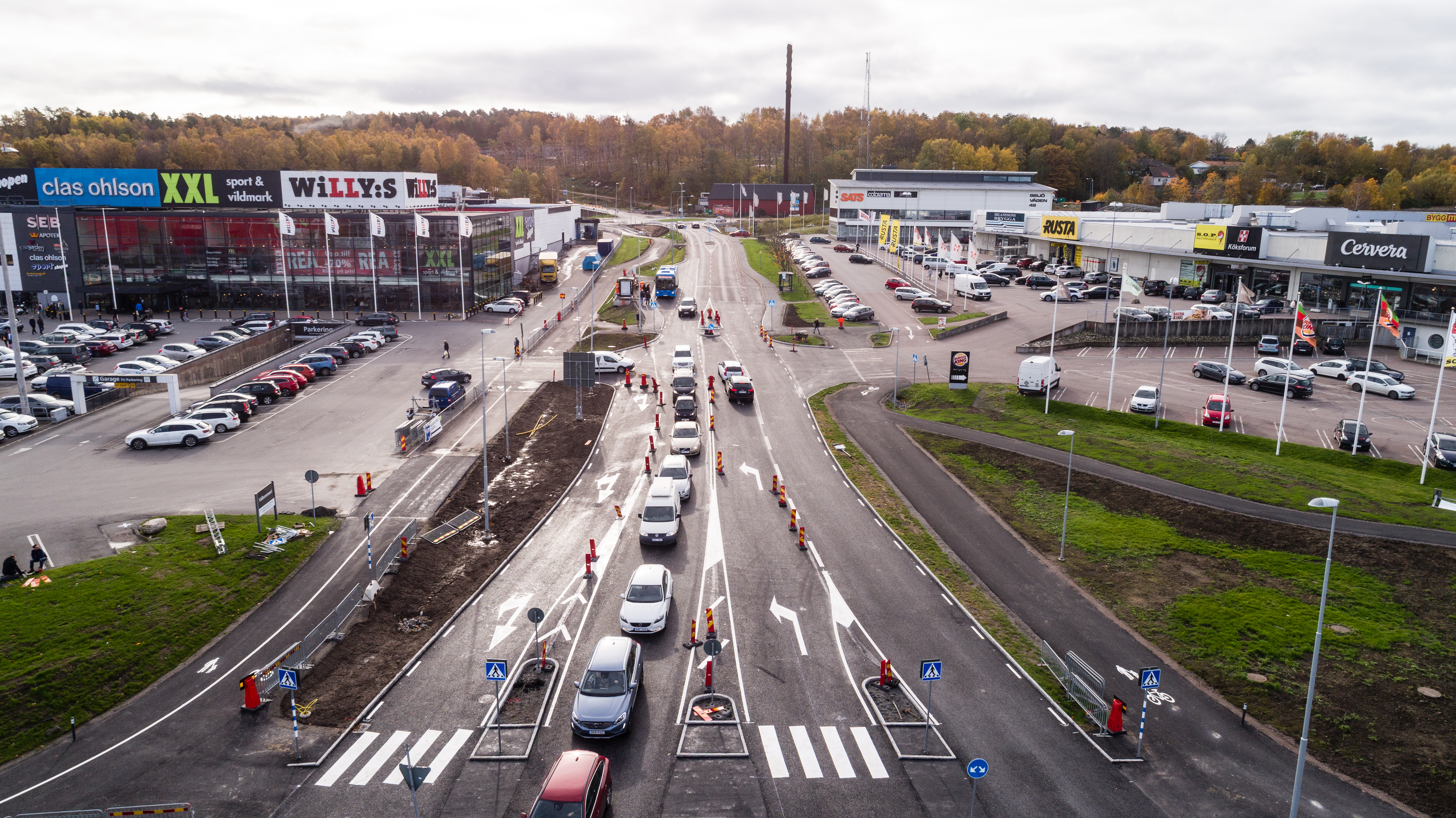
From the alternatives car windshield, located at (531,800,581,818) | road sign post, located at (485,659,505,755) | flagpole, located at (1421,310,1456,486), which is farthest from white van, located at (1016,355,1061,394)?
car windshield, located at (531,800,581,818)

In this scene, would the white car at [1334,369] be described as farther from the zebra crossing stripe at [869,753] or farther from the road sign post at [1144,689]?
the zebra crossing stripe at [869,753]

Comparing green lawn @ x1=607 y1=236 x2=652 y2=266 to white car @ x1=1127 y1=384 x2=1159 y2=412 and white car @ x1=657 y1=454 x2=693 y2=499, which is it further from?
white car @ x1=657 y1=454 x2=693 y2=499

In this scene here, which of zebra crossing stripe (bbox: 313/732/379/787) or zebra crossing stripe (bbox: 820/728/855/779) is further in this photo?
zebra crossing stripe (bbox: 820/728/855/779)

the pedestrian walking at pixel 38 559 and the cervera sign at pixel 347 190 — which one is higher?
the cervera sign at pixel 347 190

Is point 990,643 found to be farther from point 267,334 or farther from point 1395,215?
point 1395,215

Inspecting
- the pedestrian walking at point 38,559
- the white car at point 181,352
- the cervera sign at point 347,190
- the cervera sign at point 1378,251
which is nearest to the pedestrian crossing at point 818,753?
the pedestrian walking at point 38,559

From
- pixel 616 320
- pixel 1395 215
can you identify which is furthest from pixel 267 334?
pixel 1395 215
